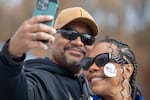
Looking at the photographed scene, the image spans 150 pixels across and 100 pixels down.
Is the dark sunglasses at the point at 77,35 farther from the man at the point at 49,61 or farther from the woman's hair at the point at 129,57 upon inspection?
the woman's hair at the point at 129,57

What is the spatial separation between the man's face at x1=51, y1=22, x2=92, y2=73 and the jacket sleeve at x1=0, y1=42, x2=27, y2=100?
1208 mm

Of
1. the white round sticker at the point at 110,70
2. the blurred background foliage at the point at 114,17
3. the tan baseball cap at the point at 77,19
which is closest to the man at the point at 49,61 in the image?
the tan baseball cap at the point at 77,19

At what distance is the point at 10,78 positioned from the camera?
90.5 inches

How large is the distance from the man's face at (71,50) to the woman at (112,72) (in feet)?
1.81

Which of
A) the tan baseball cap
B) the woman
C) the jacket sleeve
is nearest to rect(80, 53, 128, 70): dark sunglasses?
the woman

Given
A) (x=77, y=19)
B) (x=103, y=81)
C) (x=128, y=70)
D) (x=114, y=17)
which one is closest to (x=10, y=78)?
(x=103, y=81)

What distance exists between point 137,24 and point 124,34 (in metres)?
0.54

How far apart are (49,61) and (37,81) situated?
56 centimetres

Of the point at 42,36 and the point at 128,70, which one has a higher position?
the point at 42,36

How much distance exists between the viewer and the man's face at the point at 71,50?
3.60 meters

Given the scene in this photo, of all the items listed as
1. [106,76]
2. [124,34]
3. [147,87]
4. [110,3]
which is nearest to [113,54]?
[106,76]

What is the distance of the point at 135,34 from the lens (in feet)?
31.8

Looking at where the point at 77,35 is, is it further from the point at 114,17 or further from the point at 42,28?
the point at 114,17

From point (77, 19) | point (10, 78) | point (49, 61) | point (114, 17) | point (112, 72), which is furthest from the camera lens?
point (114, 17)
